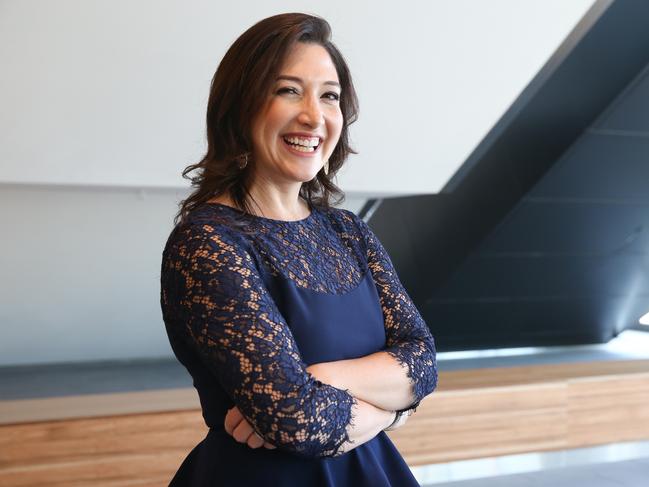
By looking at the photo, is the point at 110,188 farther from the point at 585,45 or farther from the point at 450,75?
the point at 585,45

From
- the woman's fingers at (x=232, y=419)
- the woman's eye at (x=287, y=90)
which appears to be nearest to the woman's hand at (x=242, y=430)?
the woman's fingers at (x=232, y=419)

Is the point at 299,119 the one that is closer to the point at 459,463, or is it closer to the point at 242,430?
the point at 242,430

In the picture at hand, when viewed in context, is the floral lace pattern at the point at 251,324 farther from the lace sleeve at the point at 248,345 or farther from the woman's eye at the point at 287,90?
the woman's eye at the point at 287,90

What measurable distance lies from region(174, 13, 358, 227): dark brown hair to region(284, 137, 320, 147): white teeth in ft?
0.24

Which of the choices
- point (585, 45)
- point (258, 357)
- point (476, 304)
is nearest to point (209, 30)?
point (585, 45)

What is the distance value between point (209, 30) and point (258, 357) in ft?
7.35

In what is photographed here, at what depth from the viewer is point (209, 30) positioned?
3.29 m

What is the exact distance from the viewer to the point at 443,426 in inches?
181

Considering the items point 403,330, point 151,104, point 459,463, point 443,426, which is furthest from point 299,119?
point 459,463

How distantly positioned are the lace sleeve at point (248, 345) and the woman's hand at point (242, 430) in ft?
0.14

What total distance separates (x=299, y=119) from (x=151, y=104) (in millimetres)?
2160

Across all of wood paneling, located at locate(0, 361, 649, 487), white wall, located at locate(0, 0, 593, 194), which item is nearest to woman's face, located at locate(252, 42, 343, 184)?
white wall, located at locate(0, 0, 593, 194)

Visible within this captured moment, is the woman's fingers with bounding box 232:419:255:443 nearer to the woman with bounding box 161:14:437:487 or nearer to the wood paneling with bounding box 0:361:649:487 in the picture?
the woman with bounding box 161:14:437:487

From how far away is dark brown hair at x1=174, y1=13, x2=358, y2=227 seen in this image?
146cm
